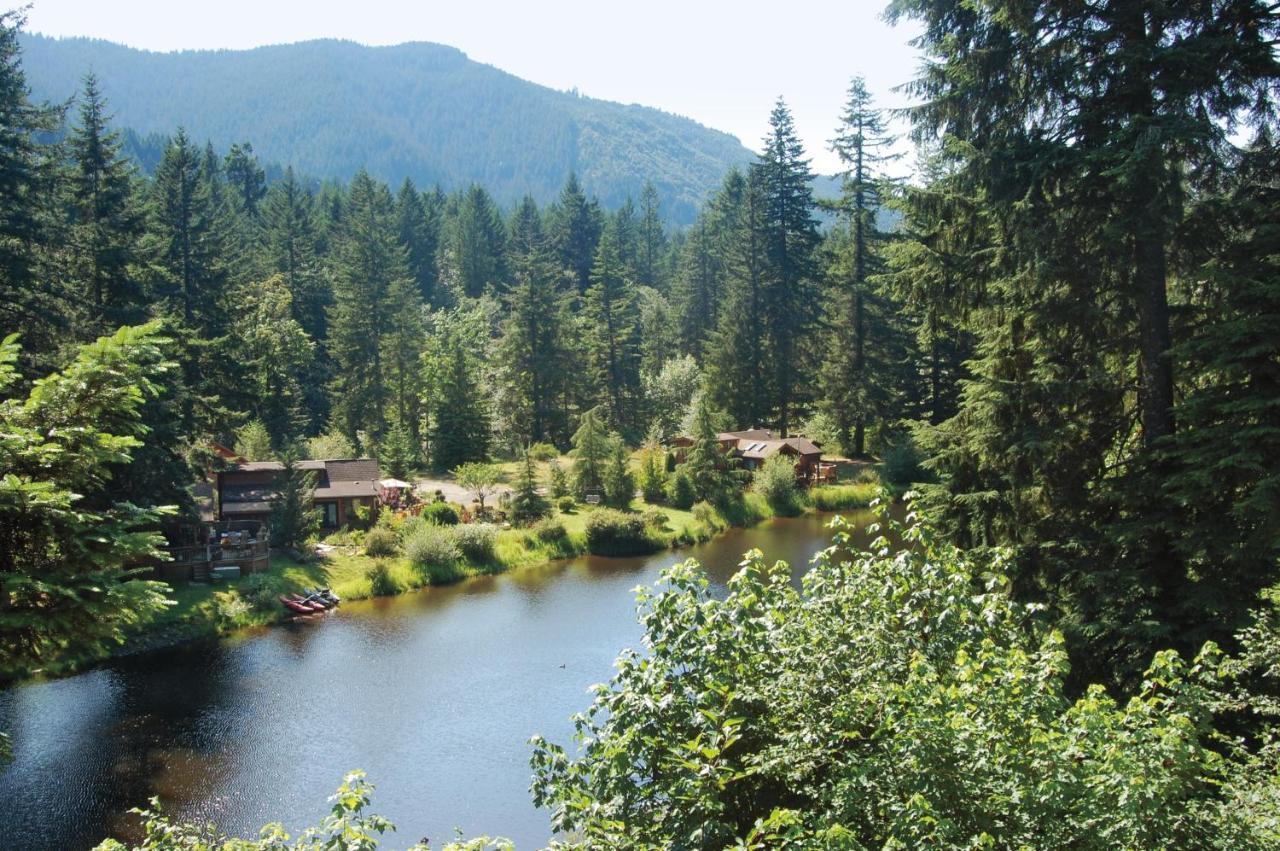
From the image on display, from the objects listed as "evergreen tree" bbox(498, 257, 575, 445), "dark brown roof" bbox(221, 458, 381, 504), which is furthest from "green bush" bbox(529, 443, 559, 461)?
"dark brown roof" bbox(221, 458, 381, 504)

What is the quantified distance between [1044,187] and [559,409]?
44.2 meters

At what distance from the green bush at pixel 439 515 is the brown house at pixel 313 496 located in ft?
8.28

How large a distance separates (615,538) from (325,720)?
16622mm

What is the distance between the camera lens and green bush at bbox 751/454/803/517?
4159 centimetres

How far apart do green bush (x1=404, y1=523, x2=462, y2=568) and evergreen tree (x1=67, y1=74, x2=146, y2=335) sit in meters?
11.5

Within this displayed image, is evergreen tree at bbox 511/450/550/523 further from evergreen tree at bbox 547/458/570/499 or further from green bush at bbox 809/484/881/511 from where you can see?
green bush at bbox 809/484/881/511

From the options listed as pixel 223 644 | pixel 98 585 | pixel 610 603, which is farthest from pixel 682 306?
pixel 98 585

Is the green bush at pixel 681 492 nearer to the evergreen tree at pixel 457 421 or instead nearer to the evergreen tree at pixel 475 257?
the evergreen tree at pixel 457 421

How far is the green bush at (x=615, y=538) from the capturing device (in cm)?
3594

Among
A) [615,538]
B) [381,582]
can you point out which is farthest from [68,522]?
[615,538]

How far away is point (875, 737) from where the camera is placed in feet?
21.7

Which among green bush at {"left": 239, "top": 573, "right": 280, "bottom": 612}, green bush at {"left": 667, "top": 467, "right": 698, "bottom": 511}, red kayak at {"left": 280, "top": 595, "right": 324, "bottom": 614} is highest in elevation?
green bush at {"left": 667, "top": 467, "right": 698, "bottom": 511}

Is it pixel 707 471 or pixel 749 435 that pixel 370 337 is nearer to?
pixel 749 435

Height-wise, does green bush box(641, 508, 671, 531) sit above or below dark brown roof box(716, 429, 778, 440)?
below
